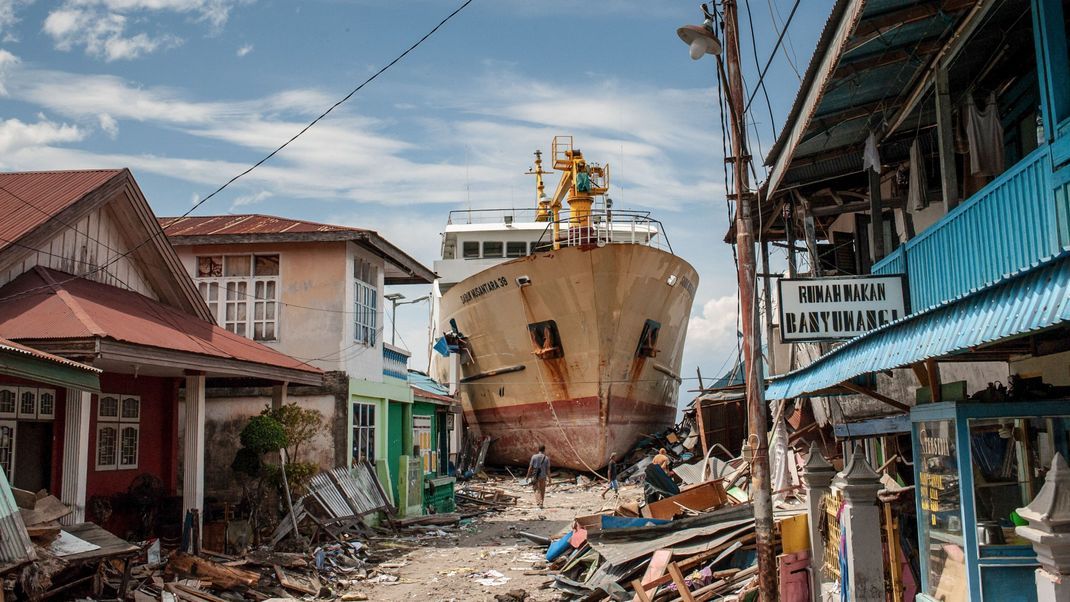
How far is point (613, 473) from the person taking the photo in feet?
85.8

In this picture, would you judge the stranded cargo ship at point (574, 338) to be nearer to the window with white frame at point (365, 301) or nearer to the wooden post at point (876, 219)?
the window with white frame at point (365, 301)

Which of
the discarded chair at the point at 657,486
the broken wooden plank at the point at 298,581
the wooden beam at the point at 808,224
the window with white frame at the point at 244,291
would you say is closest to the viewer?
the broken wooden plank at the point at 298,581

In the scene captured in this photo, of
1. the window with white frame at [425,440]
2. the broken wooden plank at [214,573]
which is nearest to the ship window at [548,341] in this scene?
the window with white frame at [425,440]

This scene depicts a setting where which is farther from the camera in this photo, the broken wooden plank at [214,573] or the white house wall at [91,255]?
the white house wall at [91,255]

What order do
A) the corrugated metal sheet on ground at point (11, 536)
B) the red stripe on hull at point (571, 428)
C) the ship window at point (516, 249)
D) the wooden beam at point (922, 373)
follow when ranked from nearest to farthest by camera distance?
the wooden beam at point (922, 373)
the corrugated metal sheet on ground at point (11, 536)
the red stripe on hull at point (571, 428)
the ship window at point (516, 249)

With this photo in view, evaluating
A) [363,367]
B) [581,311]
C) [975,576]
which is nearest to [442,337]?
[581,311]

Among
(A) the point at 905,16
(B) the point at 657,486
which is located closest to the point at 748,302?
(A) the point at 905,16

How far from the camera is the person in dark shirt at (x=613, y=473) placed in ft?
77.6

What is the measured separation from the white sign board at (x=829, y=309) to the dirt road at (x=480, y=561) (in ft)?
15.0

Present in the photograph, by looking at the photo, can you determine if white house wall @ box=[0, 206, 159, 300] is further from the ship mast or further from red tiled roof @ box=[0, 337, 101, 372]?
the ship mast

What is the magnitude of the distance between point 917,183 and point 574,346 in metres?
16.3

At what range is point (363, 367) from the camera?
18234 mm

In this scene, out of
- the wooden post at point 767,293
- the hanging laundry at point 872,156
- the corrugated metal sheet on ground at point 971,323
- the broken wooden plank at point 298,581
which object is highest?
the hanging laundry at point 872,156

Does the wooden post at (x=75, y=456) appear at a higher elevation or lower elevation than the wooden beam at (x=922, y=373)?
lower
